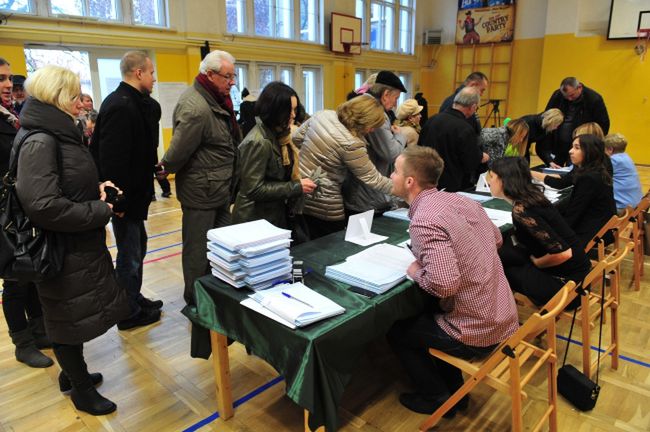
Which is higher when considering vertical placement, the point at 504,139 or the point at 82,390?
the point at 504,139

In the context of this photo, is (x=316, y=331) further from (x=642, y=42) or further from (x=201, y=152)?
(x=642, y=42)

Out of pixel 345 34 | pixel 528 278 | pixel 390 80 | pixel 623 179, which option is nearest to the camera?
pixel 528 278

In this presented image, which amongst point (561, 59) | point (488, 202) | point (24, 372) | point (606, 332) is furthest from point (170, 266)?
point (561, 59)

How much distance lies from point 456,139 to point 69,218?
2.41 m

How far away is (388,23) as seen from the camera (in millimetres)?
12305

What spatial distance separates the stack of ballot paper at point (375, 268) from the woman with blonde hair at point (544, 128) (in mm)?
2970

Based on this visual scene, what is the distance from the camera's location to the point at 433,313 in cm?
189

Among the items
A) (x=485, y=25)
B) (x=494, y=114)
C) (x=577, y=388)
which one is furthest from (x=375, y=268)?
(x=485, y=25)

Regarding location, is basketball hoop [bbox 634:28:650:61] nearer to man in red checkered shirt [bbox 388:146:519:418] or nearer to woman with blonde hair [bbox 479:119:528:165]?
woman with blonde hair [bbox 479:119:528:165]

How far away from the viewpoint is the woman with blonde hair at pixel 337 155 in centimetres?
244

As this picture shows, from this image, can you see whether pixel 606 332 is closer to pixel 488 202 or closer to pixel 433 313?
pixel 488 202

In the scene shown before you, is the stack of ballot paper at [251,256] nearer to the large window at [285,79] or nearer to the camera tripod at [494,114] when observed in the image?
the large window at [285,79]

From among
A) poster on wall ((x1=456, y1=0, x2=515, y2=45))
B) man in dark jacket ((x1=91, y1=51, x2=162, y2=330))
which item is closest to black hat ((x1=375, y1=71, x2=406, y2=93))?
man in dark jacket ((x1=91, y1=51, x2=162, y2=330))

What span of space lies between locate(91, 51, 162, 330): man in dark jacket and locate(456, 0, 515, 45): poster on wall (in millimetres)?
11300
